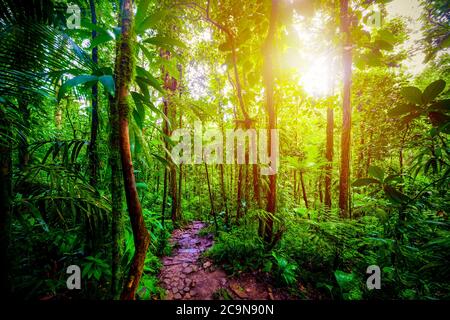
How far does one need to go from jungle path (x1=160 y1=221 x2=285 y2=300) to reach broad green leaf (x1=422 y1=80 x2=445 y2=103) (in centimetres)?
346

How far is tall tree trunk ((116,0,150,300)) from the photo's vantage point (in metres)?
1.30

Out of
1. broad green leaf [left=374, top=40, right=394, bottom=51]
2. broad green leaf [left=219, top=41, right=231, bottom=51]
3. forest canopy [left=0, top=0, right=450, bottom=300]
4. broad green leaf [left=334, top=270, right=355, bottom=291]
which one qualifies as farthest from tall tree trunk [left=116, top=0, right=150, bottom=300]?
broad green leaf [left=334, top=270, right=355, bottom=291]

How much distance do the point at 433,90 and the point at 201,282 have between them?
4.27 metres

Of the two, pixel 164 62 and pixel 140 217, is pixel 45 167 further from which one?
pixel 164 62

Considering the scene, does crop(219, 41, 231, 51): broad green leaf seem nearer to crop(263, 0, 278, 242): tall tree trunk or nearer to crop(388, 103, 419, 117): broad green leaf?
crop(263, 0, 278, 242): tall tree trunk

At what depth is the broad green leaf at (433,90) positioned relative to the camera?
1359mm

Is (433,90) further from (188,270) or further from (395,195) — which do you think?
(188,270)

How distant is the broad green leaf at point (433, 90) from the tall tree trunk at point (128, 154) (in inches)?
95.8

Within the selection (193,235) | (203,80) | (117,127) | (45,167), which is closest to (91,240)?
(45,167)

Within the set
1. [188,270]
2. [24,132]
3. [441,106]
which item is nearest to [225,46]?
[441,106]

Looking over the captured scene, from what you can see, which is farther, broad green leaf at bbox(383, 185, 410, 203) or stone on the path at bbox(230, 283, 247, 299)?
stone on the path at bbox(230, 283, 247, 299)

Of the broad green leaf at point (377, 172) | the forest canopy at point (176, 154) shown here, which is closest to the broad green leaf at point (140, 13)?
the forest canopy at point (176, 154)

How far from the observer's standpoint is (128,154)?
1316 mm

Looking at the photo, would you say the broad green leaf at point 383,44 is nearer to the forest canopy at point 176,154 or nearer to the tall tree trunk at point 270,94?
the forest canopy at point 176,154
